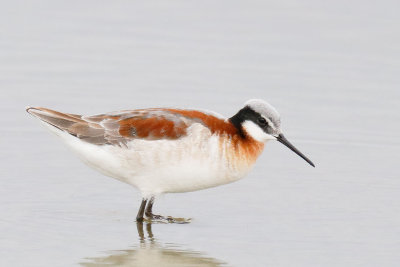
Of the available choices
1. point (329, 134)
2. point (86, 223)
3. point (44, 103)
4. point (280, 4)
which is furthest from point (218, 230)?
point (280, 4)

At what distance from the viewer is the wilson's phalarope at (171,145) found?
14.5m

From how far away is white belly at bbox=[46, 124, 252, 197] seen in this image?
14.5 metres

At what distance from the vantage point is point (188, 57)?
73.7 ft

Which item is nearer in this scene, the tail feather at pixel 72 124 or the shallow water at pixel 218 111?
the shallow water at pixel 218 111

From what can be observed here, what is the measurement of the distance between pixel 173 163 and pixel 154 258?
1599 mm

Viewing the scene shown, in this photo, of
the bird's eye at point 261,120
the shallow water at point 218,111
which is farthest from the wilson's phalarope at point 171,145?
the shallow water at point 218,111

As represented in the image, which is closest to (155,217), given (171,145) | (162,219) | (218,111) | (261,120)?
(162,219)

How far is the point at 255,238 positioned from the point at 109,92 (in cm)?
732

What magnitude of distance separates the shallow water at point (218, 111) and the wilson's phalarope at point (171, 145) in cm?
61

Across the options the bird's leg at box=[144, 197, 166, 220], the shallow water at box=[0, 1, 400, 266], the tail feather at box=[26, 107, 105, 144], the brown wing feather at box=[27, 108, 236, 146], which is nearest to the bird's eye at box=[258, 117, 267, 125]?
the brown wing feather at box=[27, 108, 236, 146]

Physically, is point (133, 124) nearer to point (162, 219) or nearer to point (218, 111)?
point (162, 219)

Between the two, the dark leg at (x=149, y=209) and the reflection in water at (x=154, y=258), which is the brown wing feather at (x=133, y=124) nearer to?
the dark leg at (x=149, y=209)

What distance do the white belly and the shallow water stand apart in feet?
1.91

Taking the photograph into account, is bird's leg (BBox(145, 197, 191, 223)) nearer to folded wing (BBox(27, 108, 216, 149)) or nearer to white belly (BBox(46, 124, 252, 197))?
white belly (BBox(46, 124, 252, 197))
